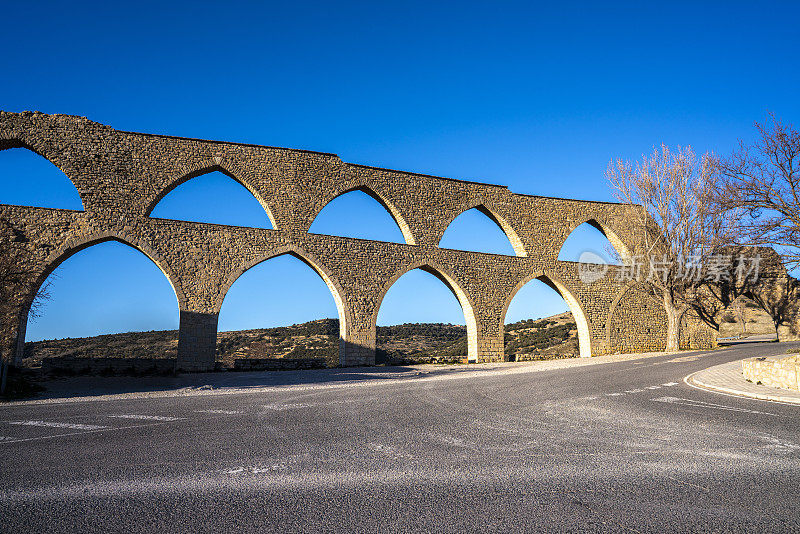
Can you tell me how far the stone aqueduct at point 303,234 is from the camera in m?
16.7

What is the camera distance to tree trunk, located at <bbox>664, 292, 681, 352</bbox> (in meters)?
24.2

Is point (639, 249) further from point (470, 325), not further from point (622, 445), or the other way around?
point (622, 445)

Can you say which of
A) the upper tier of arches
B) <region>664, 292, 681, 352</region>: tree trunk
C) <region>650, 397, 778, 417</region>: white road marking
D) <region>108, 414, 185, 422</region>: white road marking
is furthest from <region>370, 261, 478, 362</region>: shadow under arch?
<region>108, 414, 185, 422</region>: white road marking

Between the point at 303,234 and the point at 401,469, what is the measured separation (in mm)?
16245

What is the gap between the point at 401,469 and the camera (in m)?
3.74

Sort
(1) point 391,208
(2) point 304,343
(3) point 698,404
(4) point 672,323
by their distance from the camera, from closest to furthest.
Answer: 1. (3) point 698,404
2. (1) point 391,208
3. (4) point 672,323
4. (2) point 304,343

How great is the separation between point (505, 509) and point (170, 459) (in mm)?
2746

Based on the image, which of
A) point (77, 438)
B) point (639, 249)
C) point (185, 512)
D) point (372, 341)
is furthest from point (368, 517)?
point (639, 249)

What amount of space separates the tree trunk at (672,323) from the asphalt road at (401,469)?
1883 centimetres

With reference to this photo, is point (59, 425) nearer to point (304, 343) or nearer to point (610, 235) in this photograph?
point (610, 235)

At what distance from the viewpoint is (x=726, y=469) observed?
3818 millimetres

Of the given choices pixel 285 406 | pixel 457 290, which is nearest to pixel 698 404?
pixel 285 406

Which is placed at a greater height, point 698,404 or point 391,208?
point 391,208

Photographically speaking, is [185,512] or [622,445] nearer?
[185,512]
